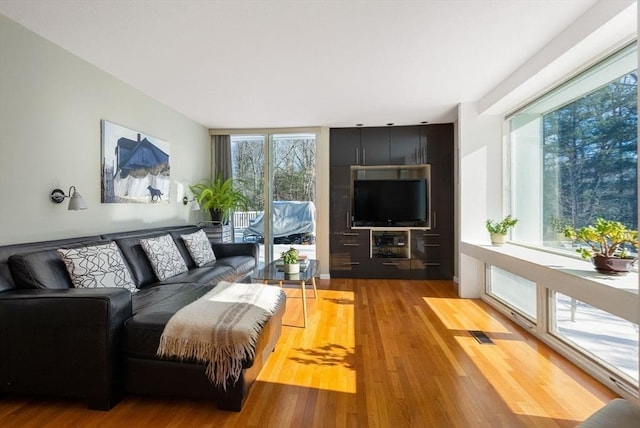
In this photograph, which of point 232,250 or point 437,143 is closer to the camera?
point 232,250

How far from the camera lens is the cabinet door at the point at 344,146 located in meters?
5.25

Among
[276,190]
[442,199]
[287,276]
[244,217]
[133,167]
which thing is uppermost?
[133,167]

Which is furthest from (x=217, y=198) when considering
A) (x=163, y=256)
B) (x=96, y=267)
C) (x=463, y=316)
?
(x=463, y=316)

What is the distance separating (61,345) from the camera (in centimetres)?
178

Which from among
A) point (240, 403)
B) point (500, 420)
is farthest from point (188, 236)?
point (500, 420)

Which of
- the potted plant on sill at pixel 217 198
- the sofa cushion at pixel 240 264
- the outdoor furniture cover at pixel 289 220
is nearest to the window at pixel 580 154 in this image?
the outdoor furniture cover at pixel 289 220

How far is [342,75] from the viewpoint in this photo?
3180 mm

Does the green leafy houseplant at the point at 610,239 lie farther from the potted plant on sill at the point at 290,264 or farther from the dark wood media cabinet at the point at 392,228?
the dark wood media cabinet at the point at 392,228

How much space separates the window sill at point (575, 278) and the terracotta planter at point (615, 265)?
0.04 metres

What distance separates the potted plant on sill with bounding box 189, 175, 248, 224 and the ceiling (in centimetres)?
138

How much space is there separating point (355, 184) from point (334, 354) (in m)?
3.19

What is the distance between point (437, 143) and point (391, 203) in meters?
1.20

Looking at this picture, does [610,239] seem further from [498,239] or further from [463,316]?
[463,316]

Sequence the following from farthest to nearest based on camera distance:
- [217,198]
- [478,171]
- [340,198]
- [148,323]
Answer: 1. [340,198]
2. [217,198]
3. [478,171]
4. [148,323]
